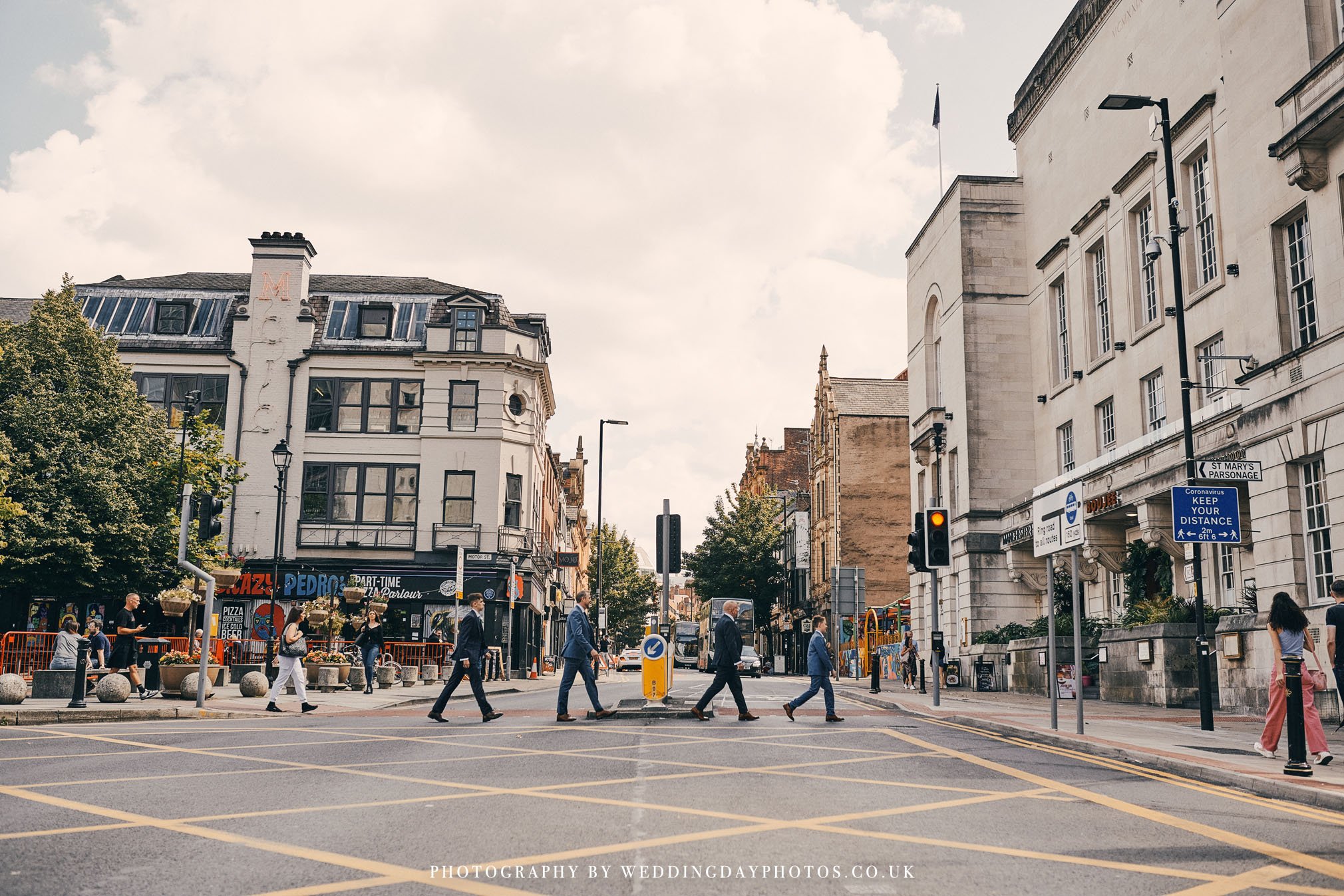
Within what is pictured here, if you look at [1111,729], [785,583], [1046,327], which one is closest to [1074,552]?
[1111,729]

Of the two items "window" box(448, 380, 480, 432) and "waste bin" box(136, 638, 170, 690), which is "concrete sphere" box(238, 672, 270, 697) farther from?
"window" box(448, 380, 480, 432)

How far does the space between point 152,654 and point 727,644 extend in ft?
39.3

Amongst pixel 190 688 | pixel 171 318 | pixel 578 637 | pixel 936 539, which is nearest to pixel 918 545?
pixel 936 539

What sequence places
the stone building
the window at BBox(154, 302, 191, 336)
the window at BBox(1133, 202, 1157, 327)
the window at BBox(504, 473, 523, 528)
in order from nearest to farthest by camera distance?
1. the stone building
2. the window at BBox(1133, 202, 1157, 327)
3. the window at BBox(504, 473, 523, 528)
4. the window at BBox(154, 302, 191, 336)

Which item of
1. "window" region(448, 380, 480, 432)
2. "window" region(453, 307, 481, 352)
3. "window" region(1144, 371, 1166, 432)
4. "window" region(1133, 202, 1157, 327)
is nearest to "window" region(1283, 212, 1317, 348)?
"window" region(1144, 371, 1166, 432)

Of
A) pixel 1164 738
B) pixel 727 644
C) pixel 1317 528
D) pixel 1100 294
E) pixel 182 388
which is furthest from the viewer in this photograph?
pixel 182 388

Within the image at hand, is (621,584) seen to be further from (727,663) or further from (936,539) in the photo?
(727,663)

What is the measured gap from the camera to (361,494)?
42281mm

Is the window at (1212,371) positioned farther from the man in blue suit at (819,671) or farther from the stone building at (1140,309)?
the man in blue suit at (819,671)

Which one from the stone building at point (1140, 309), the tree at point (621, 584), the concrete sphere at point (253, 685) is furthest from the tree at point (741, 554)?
the concrete sphere at point (253, 685)

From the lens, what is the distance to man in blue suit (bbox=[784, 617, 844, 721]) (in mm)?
15758

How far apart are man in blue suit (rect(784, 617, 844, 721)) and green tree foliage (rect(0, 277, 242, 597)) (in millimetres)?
19974

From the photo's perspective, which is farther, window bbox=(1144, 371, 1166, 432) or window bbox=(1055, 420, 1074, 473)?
window bbox=(1055, 420, 1074, 473)

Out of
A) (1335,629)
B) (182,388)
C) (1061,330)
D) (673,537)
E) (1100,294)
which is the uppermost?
(1100,294)
